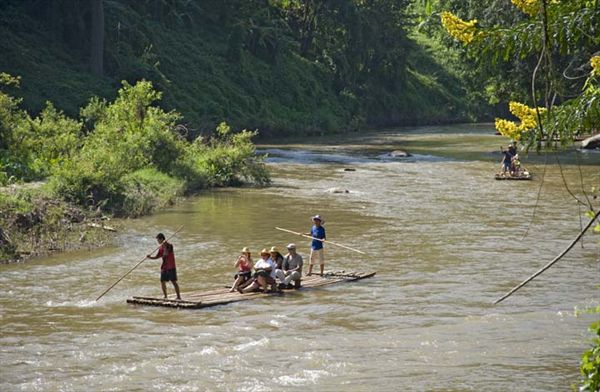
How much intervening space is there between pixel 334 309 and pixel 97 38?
4023 centimetres

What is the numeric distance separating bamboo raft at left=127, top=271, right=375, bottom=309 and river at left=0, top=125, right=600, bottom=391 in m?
0.16

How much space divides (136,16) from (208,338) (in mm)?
51803

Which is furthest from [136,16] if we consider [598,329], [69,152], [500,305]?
[598,329]

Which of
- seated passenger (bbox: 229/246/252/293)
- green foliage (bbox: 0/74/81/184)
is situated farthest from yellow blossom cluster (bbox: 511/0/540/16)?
green foliage (bbox: 0/74/81/184)

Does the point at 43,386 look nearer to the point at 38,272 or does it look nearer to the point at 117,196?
the point at 38,272

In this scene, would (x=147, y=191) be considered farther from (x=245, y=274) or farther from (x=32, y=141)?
(x=245, y=274)

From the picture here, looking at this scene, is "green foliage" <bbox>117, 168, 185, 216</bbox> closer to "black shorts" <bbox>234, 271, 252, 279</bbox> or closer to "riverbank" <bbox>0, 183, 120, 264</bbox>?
"riverbank" <bbox>0, 183, 120, 264</bbox>

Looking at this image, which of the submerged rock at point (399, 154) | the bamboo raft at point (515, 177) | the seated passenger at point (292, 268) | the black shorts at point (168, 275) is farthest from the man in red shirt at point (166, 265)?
the submerged rock at point (399, 154)

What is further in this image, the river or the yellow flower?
the river

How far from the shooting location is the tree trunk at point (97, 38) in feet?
182

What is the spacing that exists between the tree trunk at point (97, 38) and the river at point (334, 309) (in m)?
23.0

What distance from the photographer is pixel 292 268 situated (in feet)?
69.5

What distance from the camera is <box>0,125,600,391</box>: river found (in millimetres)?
15180

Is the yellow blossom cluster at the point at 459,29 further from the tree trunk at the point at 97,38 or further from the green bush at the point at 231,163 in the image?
the tree trunk at the point at 97,38
